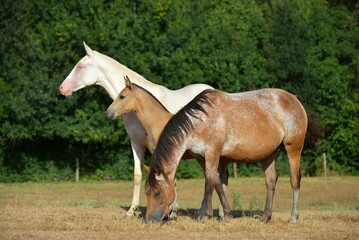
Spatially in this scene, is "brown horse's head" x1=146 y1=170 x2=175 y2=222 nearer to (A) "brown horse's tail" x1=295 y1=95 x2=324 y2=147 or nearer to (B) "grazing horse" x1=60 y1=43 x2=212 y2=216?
(B) "grazing horse" x1=60 y1=43 x2=212 y2=216

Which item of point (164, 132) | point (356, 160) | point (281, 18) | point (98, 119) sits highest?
point (281, 18)

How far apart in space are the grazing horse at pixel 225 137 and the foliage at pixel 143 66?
16.9 m

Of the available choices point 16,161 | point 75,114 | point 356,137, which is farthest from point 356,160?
point 16,161

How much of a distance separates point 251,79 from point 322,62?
17.1 ft

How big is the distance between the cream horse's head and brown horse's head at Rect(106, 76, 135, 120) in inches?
66.9

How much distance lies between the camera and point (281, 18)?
3244 cm

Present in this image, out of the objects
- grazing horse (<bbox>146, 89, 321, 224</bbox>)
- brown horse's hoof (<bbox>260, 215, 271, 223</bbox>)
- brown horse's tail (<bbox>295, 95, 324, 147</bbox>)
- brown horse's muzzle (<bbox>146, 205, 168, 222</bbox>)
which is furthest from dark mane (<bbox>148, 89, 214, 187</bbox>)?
brown horse's tail (<bbox>295, 95, 324, 147</bbox>)

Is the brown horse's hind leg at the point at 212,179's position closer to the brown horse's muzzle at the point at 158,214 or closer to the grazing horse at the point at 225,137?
the grazing horse at the point at 225,137

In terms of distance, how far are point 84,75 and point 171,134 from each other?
311 cm

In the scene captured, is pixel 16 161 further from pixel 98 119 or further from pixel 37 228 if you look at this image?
pixel 37 228

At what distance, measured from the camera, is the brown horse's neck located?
34.9ft

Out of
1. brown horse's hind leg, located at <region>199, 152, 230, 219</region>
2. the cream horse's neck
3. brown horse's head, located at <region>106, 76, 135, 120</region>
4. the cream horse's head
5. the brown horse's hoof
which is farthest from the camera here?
the cream horse's head

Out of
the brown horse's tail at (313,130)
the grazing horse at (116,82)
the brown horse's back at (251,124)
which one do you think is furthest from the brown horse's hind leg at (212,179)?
the brown horse's tail at (313,130)

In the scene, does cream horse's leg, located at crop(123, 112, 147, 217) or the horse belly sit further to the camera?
cream horse's leg, located at crop(123, 112, 147, 217)
